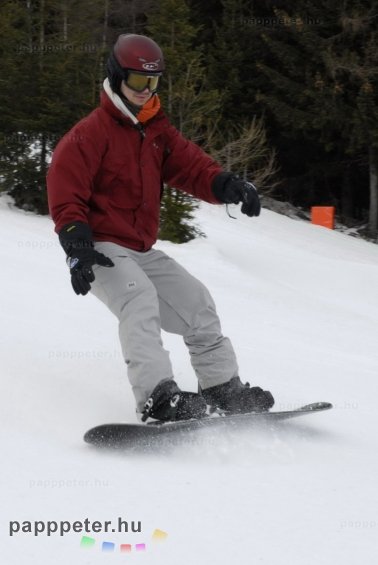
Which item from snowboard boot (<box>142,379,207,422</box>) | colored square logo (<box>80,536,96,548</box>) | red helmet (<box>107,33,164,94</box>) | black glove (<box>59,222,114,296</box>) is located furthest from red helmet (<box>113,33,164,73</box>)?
colored square logo (<box>80,536,96,548</box>)

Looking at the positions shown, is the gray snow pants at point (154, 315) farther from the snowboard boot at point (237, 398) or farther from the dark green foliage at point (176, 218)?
the dark green foliage at point (176, 218)

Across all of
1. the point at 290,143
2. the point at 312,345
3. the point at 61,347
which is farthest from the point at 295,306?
the point at 290,143

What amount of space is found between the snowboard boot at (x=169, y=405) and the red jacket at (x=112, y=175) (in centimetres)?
78

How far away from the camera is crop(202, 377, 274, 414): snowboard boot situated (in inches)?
162

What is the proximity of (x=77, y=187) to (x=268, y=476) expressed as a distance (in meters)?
1.56

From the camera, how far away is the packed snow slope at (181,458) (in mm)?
2760

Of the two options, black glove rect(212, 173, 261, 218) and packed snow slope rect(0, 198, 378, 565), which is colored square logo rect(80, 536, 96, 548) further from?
black glove rect(212, 173, 261, 218)

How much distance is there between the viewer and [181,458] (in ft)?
11.9

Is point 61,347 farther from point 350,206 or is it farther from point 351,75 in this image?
point 350,206

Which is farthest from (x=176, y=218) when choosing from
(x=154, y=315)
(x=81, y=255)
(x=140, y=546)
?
(x=140, y=546)

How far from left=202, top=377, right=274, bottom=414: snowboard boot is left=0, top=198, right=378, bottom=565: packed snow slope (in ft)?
0.52

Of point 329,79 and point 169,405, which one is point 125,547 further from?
point 329,79

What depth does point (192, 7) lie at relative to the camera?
26.8 meters

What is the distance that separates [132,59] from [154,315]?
1.21m
